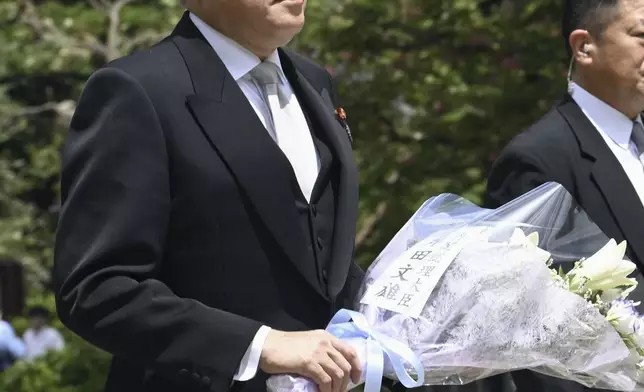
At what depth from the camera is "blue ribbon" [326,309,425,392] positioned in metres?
2.35

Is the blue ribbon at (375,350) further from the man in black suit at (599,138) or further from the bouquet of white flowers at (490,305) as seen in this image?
the man in black suit at (599,138)

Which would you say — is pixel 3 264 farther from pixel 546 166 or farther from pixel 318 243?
pixel 318 243

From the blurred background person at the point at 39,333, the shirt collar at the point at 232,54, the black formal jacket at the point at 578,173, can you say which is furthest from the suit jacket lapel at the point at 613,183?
the blurred background person at the point at 39,333

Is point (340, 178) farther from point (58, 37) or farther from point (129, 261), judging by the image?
point (58, 37)

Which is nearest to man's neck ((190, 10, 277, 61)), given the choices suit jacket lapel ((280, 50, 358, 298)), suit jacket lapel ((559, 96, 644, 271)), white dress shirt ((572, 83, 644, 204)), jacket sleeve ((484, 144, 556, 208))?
suit jacket lapel ((280, 50, 358, 298))

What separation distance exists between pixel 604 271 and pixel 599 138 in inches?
41.0

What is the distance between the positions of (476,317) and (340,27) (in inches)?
194

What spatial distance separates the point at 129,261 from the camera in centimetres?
235

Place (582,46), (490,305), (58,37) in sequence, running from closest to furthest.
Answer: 1. (490,305)
2. (582,46)
3. (58,37)

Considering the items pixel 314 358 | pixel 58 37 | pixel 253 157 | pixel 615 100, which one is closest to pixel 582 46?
pixel 615 100

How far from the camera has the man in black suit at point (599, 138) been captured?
142 inches

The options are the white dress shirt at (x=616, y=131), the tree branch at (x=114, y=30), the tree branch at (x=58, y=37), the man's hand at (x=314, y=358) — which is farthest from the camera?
the tree branch at (x=58, y=37)

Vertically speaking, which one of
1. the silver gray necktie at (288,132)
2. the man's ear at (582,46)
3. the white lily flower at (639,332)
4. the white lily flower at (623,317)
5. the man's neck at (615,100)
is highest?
the silver gray necktie at (288,132)

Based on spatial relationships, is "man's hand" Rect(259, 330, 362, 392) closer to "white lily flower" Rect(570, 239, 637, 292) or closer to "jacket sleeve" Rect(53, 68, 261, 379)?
"jacket sleeve" Rect(53, 68, 261, 379)
